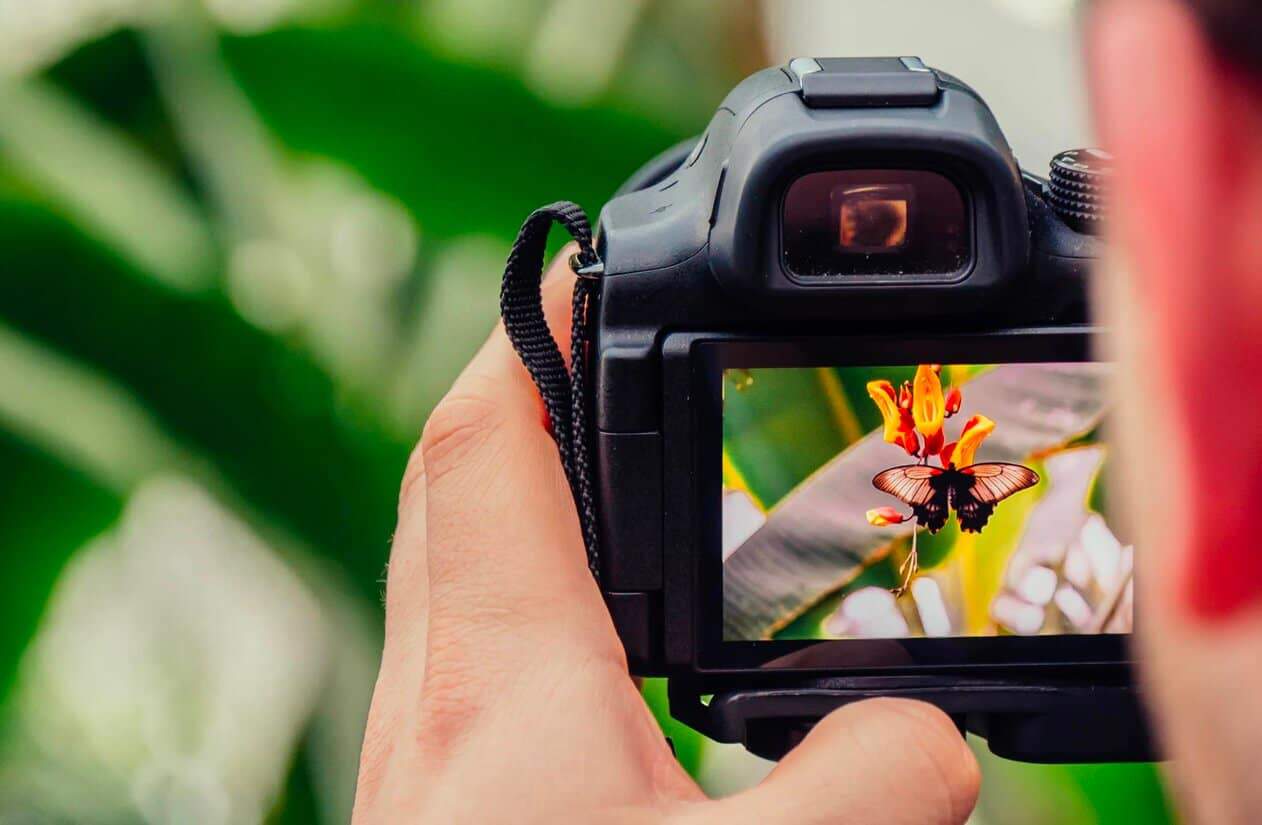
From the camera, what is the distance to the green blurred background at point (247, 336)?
1177mm

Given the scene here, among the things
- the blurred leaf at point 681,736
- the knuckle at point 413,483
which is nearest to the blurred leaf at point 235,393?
the blurred leaf at point 681,736

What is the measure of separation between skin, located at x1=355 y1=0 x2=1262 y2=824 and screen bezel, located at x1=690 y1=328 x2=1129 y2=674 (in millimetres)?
51

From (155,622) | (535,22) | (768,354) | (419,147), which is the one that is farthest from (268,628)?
(768,354)

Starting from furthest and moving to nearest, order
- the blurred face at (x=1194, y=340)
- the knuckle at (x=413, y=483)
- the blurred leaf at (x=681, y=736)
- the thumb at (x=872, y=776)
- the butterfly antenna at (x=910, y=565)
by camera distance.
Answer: the blurred leaf at (x=681, y=736) → the knuckle at (x=413, y=483) → the butterfly antenna at (x=910, y=565) → the thumb at (x=872, y=776) → the blurred face at (x=1194, y=340)

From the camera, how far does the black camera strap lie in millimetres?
603

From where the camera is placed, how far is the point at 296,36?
119cm

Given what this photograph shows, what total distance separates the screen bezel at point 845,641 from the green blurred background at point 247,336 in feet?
1.91

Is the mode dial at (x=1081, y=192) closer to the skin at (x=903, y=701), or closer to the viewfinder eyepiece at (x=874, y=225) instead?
the viewfinder eyepiece at (x=874, y=225)

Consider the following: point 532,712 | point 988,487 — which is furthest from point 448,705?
point 988,487

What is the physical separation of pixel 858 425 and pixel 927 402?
0.11 feet

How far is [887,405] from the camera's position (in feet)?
1.89

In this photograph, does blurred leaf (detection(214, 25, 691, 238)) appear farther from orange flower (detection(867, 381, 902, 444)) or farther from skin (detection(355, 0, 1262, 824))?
orange flower (detection(867, 381, 902, 444))

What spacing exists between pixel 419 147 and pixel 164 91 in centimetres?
26

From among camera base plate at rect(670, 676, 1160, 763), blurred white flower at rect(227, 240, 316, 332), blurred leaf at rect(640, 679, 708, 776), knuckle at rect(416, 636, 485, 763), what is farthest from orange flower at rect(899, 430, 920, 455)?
blurred white flower at rect(227, 240, 316, 332)
